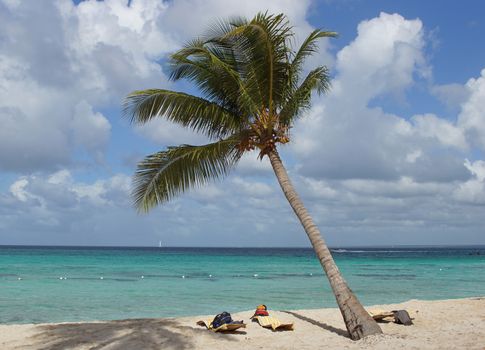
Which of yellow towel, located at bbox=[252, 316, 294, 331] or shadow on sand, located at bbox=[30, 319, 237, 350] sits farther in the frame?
yellow towel, located at bbox=[252, 316, 294, 331]

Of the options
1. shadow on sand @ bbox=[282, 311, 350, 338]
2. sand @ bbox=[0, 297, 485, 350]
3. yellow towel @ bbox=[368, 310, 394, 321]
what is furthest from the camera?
yellow towel @ bbox=[368, 310, 394, 321]

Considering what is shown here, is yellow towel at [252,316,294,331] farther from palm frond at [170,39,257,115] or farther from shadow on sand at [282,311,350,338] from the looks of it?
palm frond at [170,39,257,115]

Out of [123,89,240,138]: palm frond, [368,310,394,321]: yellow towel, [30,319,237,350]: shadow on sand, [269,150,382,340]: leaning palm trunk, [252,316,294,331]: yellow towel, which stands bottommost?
[30,319,237,350]: shadow on sand

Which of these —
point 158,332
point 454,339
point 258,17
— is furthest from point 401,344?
point 258,17

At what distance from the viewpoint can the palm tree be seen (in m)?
11.0

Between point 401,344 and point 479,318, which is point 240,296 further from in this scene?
point 401,344

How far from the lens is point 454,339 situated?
943 cm

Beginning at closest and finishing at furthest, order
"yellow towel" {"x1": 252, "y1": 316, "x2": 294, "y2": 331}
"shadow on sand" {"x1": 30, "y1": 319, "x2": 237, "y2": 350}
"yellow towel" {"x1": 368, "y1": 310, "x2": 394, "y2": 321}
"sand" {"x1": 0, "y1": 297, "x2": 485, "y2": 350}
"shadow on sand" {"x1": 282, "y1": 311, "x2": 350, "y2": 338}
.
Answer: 1. "sand" {"x1": 0, "y1": 297, "x2": 485, "y2": 350}
2. "shadow on sand" {"x1": 30, "y1": 319, "x2": 237, "y2": 350}
3. "shadow on sand" {"x1": 282, "y1": 311, "x2": 350, "y2": 338}
4. "yellow towel" {"x1": 252, "y1": 316, "x2": 294, "y2": 331}
5. "yellow towel" {"x1": 368, "y1": 310, "x2": 394, "y2": 321}

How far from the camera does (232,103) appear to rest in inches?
468

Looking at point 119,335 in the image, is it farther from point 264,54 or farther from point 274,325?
point 264,54

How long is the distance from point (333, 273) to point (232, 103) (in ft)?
14.6

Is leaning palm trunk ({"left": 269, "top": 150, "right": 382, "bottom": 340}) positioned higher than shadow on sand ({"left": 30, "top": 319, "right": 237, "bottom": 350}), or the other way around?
leaning palm trunk ({"left": 269, "top": 150, "right": 382, "bottom": 340})

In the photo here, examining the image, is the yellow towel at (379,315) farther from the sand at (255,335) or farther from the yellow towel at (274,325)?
the yellow towel at (274,325)

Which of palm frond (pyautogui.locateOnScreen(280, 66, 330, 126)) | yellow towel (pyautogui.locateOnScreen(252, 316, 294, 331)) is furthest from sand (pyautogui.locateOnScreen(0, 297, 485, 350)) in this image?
palm frond (pyautogui.locateOnScreen(280, 66, 330, 126))
